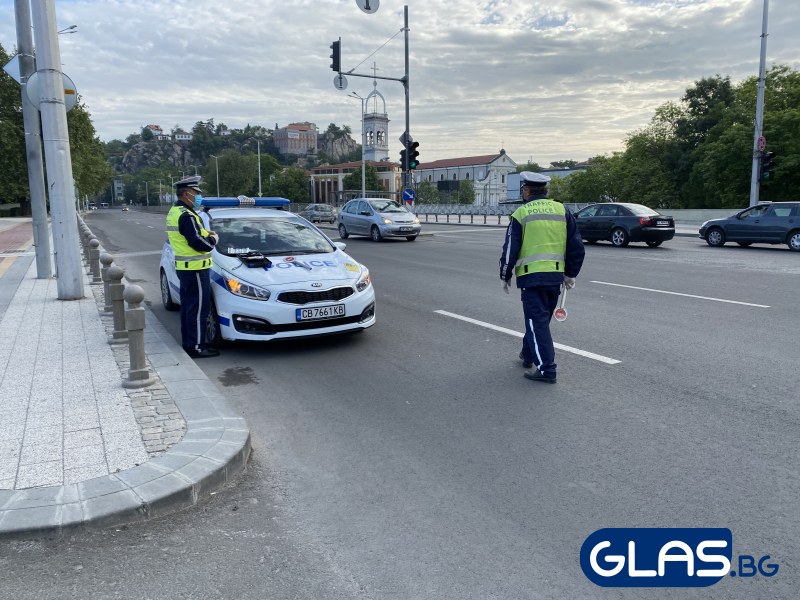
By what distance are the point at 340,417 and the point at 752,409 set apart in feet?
10.6

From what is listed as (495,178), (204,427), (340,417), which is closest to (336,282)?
(340,417)

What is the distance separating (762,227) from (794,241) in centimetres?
104

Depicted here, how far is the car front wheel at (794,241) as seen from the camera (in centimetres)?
1838

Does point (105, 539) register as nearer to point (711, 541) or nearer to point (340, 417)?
point (340, 417)

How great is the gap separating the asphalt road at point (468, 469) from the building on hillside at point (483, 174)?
121 m

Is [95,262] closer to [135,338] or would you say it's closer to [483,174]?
[135,338]

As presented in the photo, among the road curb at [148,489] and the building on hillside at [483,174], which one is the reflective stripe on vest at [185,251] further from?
the building on hillside at [483,174]

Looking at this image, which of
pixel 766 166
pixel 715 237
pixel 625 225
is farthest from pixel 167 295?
pixel 766 166

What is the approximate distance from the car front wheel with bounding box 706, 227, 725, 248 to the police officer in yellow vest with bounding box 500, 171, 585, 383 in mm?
16865

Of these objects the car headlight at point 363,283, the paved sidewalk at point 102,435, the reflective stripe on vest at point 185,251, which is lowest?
the paved sidewalk at point 102,435

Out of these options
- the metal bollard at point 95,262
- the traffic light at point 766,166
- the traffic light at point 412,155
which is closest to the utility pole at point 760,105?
the traffic light at point 766,166

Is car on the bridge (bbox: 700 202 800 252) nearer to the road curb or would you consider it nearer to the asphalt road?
the asphalt road

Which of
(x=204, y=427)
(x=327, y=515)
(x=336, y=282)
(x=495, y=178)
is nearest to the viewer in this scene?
(x=327, y=515)

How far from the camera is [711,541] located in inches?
125
